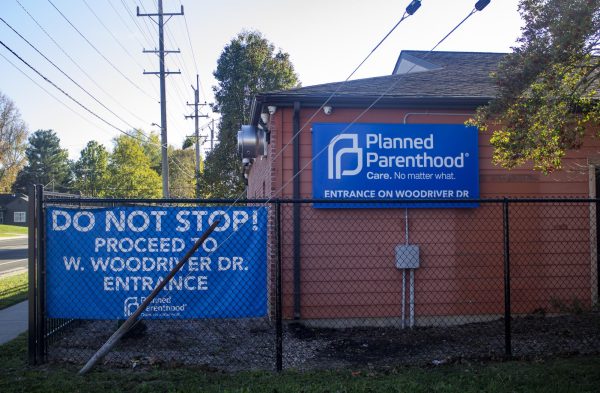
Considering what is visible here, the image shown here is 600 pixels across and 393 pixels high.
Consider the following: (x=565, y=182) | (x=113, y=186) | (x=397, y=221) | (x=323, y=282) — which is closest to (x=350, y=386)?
(x=323, y=282)

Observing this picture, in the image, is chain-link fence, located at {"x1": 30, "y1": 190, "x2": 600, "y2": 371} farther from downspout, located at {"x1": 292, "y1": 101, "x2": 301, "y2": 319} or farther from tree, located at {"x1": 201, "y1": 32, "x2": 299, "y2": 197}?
tree, located at {"x1": 201, "y1": 32, "x2": 299, "y2": 197}

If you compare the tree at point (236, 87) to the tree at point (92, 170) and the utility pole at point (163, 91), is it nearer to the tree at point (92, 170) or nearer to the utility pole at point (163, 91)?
the utility pole at point (163, 91)

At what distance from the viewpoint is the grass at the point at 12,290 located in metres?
10.9

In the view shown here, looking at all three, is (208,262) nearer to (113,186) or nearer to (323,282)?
(323,282)

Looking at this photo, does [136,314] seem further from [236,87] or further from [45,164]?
[45,164]

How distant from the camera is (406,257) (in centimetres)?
841

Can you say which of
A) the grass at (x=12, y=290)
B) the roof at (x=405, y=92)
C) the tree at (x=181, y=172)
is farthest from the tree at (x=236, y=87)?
the tree at (x=181, y=172)

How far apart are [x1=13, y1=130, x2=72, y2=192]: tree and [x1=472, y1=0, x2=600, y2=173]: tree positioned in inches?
2908

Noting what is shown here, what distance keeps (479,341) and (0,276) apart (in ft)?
48.0

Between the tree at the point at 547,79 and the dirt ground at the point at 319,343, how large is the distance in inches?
94.2

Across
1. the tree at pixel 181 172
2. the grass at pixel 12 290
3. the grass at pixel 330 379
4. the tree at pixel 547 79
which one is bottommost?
the grass at pixel 12 290

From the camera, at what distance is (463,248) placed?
8.61 m

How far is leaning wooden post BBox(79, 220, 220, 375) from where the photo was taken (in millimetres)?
5348

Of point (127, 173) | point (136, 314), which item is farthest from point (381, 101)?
point (127, 173)
